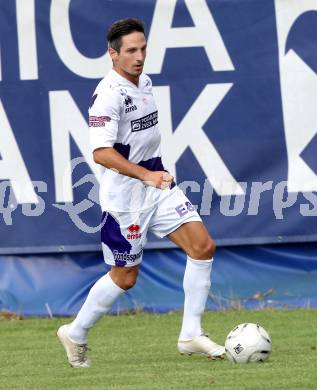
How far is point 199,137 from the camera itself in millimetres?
11016

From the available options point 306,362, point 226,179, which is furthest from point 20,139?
point 306,362

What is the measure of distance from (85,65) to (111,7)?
0.54 meters

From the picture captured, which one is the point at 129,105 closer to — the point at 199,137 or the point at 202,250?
the point at 202,250

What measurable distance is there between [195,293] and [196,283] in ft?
0.21

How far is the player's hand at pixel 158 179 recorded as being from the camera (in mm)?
7387

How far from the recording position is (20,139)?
11.2 metres

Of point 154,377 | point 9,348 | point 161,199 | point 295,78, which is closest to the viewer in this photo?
point 154,377

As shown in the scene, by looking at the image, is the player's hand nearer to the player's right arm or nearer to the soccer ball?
the player's right arm

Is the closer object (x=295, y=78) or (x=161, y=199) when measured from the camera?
(x=161, y=199)

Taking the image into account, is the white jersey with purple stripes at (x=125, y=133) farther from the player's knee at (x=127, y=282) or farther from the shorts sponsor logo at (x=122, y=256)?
the player's knee at (x=127, y=282)

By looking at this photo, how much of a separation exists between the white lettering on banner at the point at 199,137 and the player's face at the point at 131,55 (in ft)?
10.1

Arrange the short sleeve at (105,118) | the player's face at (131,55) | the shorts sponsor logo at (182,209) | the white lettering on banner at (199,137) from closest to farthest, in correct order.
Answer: the short sleeve at (105,118)
the player's face at (131,55)
the shorts sponsor logo at (182,209)
the white lettering on banner at (199,137)

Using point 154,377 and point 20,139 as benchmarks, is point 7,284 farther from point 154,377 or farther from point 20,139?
point 154,377

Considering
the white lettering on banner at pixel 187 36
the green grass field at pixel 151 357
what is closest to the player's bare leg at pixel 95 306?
the green grass field at pixel 151 357
